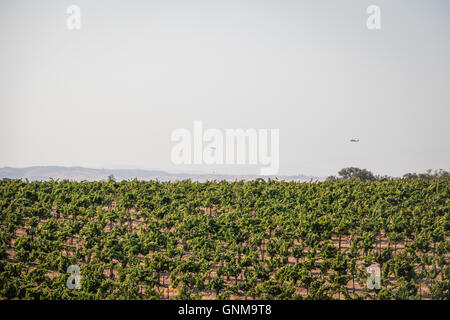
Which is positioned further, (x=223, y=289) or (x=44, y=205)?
(x=44, y=205)

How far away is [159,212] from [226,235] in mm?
8984

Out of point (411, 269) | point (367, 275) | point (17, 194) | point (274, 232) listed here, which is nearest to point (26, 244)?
point (17, 194)

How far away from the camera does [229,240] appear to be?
44312 millimetres

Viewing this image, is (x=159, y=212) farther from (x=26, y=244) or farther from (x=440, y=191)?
(x=440, y=191)

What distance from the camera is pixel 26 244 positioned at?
44.0m

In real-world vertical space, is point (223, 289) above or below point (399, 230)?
below

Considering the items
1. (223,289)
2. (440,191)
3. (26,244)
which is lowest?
(223,289)

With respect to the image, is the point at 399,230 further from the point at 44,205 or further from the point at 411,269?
the point at 44,205

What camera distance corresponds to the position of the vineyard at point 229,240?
122 ft

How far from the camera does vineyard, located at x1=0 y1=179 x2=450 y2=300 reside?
37.1 meters
